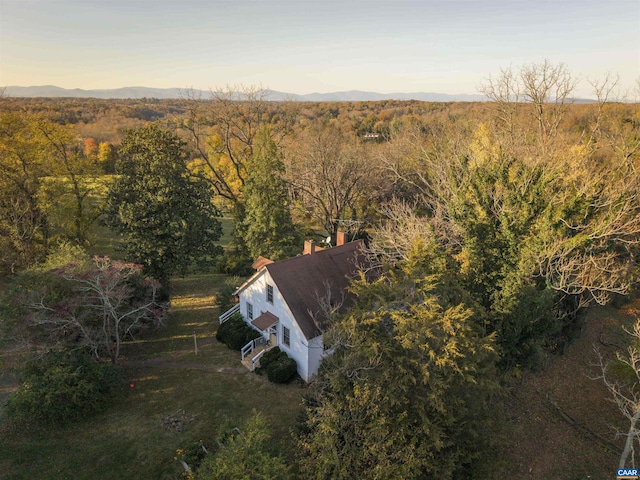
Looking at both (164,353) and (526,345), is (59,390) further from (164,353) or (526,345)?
(526,345)

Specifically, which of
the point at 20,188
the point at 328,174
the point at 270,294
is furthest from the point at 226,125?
the point at 270,294

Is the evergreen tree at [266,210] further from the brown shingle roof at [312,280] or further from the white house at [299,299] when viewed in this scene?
the brown shingle roof at [312,280]

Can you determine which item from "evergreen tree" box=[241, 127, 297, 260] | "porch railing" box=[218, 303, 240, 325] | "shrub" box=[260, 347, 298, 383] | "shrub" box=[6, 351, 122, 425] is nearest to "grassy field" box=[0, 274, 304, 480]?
"shrub" box=[260, 347, 298, 383]

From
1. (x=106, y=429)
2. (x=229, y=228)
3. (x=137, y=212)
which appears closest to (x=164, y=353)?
(x=106, y=429)

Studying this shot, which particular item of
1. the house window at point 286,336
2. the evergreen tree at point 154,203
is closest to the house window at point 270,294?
the house window at point 286,336

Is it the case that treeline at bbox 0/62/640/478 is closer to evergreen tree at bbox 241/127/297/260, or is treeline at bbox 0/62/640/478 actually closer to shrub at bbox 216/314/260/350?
evergreen tree at bbox 241/127/297/260
